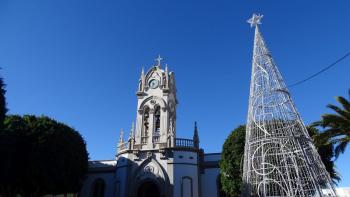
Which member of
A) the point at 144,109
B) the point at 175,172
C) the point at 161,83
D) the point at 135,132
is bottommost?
the point at 175,172

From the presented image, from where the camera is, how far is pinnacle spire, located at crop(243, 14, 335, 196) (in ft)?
49.0

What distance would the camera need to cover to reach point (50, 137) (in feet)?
83.0

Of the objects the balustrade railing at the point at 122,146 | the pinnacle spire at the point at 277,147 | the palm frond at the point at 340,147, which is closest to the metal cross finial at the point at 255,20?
the pinnacle spire at the point at 277,147

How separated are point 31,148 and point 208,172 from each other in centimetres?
1610

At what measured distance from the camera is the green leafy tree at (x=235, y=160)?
23.2 meters

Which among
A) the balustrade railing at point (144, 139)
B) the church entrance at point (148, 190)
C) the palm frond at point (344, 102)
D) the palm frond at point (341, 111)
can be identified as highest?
the balustrade railing at point (144, 139)

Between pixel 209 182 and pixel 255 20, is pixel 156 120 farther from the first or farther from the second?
pixel 255 20

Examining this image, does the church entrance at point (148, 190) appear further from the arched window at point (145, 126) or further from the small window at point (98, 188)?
the small window at point (98, 188)

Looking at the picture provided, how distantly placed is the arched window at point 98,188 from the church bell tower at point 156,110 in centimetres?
664

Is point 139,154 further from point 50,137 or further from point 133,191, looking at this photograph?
point 50,137

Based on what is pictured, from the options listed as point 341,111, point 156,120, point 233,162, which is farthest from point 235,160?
point 156,120

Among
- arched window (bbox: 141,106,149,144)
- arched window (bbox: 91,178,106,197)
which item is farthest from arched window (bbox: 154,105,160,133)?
arched window (bbox: 91,178,106,197)

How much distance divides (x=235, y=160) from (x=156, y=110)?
10636mm

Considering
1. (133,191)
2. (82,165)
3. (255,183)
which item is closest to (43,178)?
(82,165)
